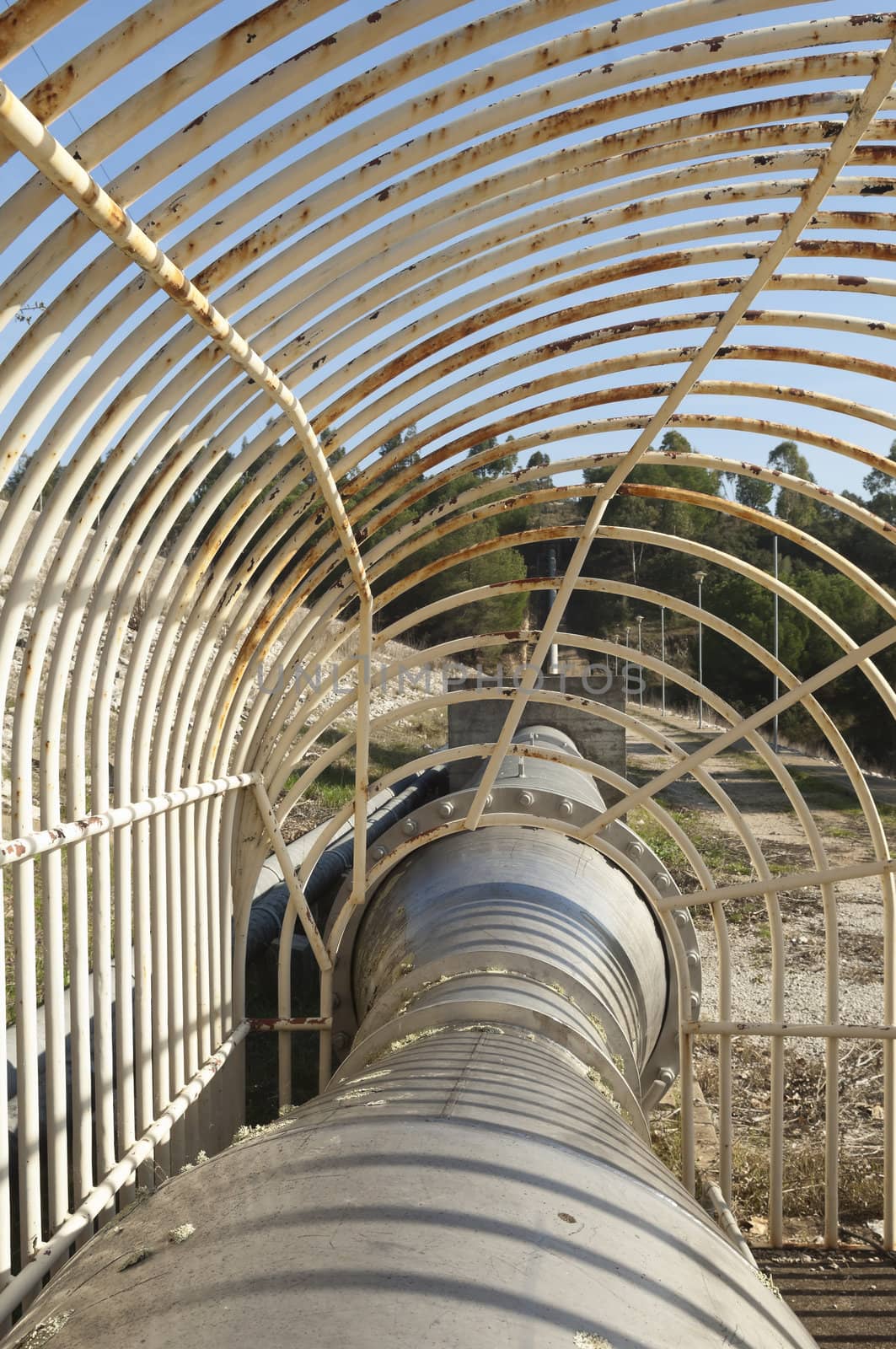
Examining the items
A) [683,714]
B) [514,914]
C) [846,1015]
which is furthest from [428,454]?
[683,714]

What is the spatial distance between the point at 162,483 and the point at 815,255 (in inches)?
98.7

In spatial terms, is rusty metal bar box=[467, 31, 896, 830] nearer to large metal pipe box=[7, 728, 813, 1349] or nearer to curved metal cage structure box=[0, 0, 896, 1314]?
curved metal cage structure box=[0, 0, 896, 1314]

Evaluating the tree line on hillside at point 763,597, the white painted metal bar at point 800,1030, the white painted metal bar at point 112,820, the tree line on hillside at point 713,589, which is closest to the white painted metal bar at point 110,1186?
the white painted metal bar at point 112,820

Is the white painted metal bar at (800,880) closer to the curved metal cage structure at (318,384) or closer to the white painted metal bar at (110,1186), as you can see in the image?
the curved metal cage structure at (318,384)

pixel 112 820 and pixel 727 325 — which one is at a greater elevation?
pixel 727 325

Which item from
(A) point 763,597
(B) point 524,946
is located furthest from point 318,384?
(A) point 763,597

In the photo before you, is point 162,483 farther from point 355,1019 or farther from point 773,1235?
point 773,1235

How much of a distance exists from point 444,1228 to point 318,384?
2879mm

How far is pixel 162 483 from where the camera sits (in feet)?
11.4

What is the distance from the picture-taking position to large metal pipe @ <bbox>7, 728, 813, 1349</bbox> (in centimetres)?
161

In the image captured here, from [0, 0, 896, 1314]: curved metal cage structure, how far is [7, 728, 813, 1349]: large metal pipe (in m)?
1.18

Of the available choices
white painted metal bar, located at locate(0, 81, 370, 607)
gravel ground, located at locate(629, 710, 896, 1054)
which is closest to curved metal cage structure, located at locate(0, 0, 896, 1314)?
white painted metal bar, located at locate(0, 81, 370, 607)

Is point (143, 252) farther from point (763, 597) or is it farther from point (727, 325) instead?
point (763, 597)

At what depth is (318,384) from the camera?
12.2ft
